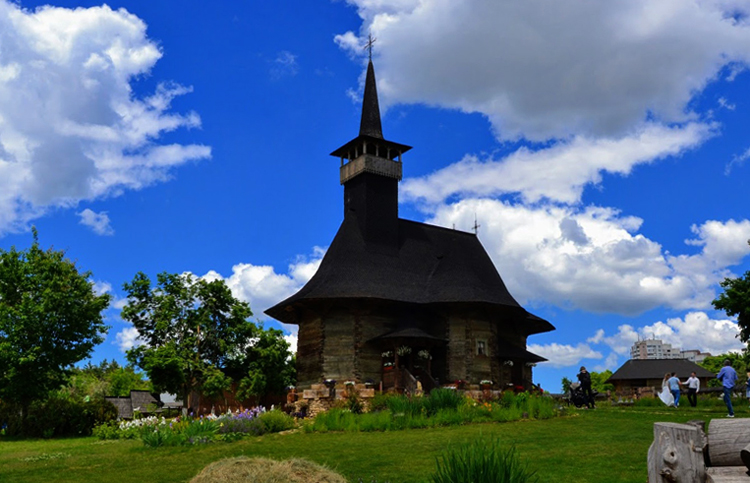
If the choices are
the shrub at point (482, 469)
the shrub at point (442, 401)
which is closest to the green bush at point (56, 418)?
the shrub at point (442, 401)

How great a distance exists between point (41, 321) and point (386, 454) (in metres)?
23.6

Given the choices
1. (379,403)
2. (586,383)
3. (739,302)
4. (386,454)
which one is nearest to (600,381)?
(739,302)

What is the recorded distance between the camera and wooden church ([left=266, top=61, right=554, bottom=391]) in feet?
108

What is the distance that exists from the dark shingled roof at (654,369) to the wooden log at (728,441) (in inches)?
2586

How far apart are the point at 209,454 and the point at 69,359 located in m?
20.0

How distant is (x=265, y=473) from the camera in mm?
9133

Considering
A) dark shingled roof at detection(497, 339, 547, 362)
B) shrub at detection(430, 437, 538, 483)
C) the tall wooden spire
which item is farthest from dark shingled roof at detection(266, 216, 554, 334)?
shrub at detection(430, 437, 538, 483)

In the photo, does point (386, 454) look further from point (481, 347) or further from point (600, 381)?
point (600, 381)

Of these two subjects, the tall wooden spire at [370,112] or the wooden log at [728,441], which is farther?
the tall wooden spire at [370,112]

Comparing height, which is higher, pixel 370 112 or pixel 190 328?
pixel 370 112

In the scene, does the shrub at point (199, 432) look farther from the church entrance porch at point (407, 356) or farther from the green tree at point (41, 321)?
the green tree at point (41, 321)

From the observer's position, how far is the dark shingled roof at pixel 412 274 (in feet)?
109

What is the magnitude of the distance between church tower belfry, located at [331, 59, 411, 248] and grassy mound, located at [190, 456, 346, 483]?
88.9 feet

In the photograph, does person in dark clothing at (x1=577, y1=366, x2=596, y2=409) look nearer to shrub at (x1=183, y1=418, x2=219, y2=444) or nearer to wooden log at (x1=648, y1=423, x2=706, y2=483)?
shrub at (x1=183, y1=418, x2=219, y2=444)
